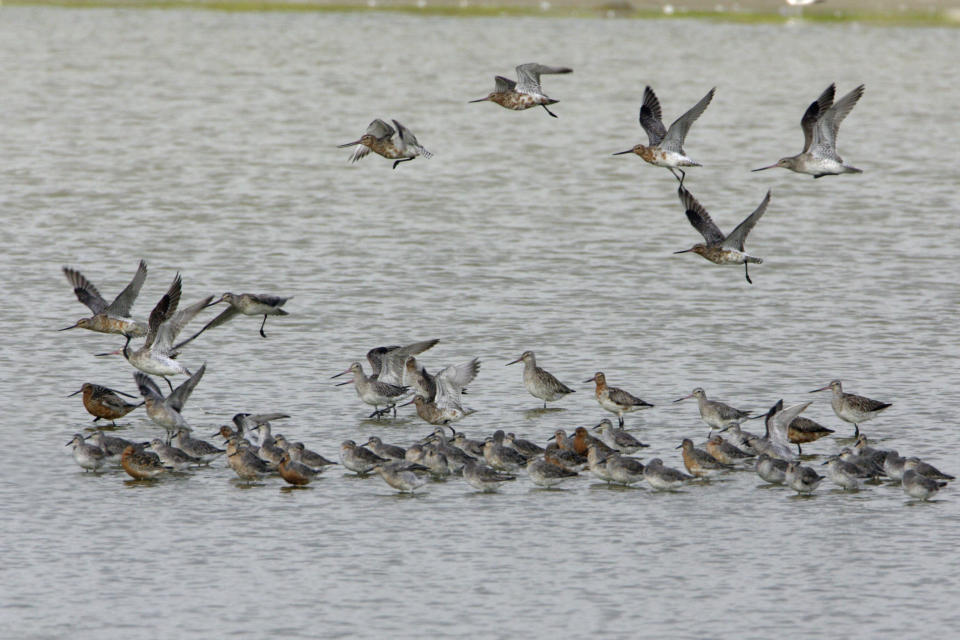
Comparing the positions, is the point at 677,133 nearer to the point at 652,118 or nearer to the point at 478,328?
the point at 652,118

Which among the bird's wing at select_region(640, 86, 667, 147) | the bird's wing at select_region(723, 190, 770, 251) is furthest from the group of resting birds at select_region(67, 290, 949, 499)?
the bird's wing at select_region(640, 86, 667, 147)

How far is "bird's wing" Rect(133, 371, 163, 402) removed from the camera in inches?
725

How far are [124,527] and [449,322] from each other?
9139mm

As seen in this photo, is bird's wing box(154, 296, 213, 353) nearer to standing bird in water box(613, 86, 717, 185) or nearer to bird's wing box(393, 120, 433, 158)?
bird's wing box(393, 120, 433, 158)

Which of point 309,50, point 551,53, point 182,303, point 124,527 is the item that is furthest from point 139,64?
point 124,527

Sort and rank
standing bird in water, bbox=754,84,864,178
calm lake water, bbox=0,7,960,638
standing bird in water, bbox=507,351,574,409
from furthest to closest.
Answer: standing bird in water, bbox=507,351,574,409 → standing bird in water, bbox=754,84,864,178 → calm lake water, bbox=0,7,960,638

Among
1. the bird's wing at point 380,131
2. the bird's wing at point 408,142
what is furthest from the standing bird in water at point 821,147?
the bird's wing at point 380,131

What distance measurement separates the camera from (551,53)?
58.2 m

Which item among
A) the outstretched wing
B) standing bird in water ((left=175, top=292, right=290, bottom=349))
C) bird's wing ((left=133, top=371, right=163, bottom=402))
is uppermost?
standing bird in water ((left=175, top=292, right=290, bottom=349))

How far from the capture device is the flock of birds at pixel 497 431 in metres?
16.1

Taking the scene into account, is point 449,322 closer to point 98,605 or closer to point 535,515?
point 535,515

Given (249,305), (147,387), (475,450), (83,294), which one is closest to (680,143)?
(475,450)

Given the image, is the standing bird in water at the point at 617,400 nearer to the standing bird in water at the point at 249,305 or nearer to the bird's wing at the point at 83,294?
the standing bird in water at the point at 249,305

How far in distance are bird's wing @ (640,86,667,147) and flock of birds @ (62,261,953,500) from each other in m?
2.82
